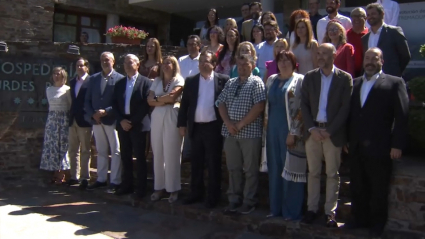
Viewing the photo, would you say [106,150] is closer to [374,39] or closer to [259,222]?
[259,222]

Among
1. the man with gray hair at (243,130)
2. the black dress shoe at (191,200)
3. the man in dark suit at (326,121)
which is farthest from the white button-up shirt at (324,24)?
the black dress shoe at (191,200)

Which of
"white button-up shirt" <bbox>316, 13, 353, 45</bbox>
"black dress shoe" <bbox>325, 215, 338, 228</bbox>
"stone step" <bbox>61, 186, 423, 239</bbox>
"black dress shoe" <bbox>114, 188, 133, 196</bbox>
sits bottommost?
"stone step" <bbox>61, 186, 423, 239</bbox>

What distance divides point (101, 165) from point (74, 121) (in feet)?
2.73

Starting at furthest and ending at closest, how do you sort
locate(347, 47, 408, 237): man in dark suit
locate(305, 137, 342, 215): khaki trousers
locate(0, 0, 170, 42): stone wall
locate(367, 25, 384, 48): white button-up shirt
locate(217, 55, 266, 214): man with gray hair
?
locate(0, 0, 170, 42): stone wall
locate(367, 25, 384, 48): white button-up shirt
locate(217, 55, 266, 214): man with gray hair
locate(305, 137, 342, 215): khaki trousers
locate(347, 47, 408, 237): man in dark suit

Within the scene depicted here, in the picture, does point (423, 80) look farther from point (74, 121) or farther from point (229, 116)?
point (74, 121)

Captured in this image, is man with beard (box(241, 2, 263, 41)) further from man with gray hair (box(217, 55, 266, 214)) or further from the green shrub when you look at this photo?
the green shrub

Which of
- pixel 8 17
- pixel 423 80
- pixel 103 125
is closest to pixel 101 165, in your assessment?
pixel 103 125

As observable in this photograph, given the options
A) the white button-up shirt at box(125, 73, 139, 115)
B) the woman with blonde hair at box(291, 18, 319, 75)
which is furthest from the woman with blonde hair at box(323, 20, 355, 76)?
the white button-up shirt at box(125, 73, 139, 115)

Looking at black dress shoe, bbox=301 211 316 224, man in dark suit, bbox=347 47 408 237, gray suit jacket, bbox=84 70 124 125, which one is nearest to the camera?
man in dark suit, bbox=347 47 408 237

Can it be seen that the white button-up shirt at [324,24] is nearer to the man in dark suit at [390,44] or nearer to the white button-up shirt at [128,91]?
the man in dark suit at [390,44]

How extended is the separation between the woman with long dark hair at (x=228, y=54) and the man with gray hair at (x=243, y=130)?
1103 millimetres

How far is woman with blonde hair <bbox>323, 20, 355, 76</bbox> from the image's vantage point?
5.51 metres

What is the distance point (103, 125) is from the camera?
6.93 metres

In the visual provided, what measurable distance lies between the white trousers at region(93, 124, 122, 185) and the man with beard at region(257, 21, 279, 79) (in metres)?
2.32
